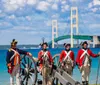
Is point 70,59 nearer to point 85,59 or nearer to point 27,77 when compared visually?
point 85,59

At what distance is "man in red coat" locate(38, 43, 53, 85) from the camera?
10513mm

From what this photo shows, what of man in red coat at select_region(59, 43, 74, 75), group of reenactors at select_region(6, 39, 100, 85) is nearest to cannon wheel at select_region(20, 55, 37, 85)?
group of reenactors at select_region(6, 39, 100, 85)

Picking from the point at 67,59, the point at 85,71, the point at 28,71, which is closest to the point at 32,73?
the point at 28,71

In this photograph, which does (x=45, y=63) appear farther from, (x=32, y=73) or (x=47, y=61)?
(x=32, y=73)

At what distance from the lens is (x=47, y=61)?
34.7ft

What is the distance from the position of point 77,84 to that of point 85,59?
174cm

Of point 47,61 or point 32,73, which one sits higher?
point 47,61

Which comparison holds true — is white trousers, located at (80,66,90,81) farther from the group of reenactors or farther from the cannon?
the cannon

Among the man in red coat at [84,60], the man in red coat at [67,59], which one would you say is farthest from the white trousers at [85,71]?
the man in red coat at [67,59]

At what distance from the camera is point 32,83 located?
36.3 ft

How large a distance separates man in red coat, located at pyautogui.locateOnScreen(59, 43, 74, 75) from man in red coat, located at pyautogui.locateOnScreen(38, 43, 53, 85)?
594 millimetres

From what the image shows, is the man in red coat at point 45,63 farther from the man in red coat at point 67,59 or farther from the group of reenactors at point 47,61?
the man in red coat at point 67,59

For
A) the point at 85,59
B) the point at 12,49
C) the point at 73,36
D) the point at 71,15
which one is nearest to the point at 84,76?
the point at 85,59

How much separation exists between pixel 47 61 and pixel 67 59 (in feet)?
2.71
